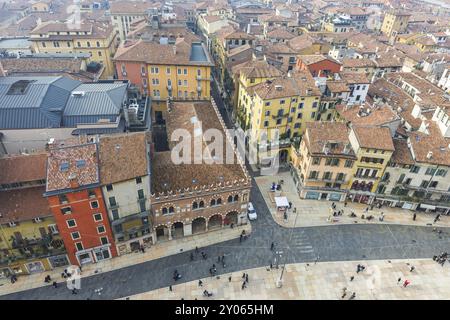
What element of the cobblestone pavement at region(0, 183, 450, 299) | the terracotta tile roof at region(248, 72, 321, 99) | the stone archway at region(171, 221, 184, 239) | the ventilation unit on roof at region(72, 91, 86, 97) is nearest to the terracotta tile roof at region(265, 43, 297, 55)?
the terracotta tile roof at region(248, 72, 321, 99)

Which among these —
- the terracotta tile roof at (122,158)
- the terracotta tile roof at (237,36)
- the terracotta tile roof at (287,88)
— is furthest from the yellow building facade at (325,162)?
the terracotta tile roof at (237,36)

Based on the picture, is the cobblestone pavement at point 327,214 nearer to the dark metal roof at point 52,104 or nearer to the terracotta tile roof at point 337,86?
the terracotta tile roof at point 337,86

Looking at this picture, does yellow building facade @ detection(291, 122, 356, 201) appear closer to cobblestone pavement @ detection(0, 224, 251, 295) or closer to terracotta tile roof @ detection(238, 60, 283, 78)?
cobblestone pavement @ detection(0, 224, 251, 295)

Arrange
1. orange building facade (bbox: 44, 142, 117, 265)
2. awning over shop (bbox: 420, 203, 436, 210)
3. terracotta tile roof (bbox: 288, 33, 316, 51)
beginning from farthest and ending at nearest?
terracotta tile roof (bbox: 288, 33, 316, 51)
awning over shop (bbox: 420, 203, 436, 210)
orange building facade (bbox: 44, 142, 117, 265)

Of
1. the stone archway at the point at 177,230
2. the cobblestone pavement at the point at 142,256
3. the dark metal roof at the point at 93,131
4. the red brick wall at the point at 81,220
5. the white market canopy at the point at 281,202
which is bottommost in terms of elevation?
the cobblestone pavement at the point at 142,256

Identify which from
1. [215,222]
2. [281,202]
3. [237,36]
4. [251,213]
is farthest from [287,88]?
[237,36]

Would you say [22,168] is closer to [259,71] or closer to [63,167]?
[63,167]
